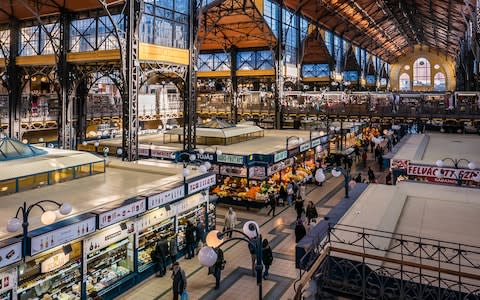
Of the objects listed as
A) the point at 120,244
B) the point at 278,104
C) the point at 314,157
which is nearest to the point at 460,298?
the point at 120,244

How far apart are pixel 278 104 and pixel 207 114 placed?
952cm

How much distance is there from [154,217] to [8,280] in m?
5.19

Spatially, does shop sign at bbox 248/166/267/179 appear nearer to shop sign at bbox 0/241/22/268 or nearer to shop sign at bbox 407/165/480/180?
shop sign at bbox 407/165/480/180

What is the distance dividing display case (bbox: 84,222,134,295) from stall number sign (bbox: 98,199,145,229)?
45cm

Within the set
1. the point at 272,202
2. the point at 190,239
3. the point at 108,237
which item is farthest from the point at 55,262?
the point at 272,202

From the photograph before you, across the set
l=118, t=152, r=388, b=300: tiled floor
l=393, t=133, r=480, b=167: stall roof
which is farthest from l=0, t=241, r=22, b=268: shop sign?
l=393, t=133, r=480, b=167: stall roof

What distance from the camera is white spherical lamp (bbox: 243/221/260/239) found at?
397 inches

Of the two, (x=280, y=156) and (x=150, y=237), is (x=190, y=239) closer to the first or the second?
(x=150, y=237)

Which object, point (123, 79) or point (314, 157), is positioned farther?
point (314, 157)

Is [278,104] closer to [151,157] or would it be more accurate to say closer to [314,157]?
[314,157]

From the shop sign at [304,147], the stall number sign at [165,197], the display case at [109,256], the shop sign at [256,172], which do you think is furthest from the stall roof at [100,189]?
the shop sign at [304,147]

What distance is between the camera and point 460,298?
20.2ft

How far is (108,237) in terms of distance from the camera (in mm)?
11977

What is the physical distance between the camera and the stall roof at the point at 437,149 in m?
19.9
